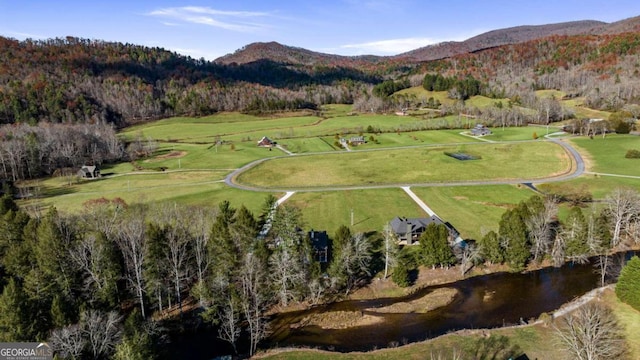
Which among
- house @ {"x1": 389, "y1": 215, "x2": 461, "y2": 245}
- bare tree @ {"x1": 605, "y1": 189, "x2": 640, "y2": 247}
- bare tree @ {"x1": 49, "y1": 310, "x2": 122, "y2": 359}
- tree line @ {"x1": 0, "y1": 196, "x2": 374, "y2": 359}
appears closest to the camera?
bare tree @ {"x1": 49, "y1": 310, "x2": 122, "y2": 359}

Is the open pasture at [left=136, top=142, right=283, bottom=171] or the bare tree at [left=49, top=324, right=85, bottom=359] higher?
the open pasture at [left=136, top=142, right=283, bottom=171]

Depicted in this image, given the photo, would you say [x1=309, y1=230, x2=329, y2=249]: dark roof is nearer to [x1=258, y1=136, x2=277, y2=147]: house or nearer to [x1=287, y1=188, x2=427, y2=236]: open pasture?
[x1=287, y1=188, x2=427, y2=236]: open pasture

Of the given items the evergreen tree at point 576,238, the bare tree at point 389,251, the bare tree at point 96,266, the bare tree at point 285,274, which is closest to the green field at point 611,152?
the evergreen tree at point 576,238

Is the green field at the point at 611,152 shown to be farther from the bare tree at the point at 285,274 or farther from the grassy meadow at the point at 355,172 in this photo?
the bare tree at the point at 285,274

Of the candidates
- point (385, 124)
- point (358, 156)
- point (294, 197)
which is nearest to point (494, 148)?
point (358, 156)

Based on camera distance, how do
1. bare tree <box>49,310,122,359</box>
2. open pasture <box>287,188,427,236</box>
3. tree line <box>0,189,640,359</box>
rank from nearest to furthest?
bare tree <box>49,310,122,359</box>
tree line <box>0,189,640,359</box>
open pasture <box>287,188,427,236</box>

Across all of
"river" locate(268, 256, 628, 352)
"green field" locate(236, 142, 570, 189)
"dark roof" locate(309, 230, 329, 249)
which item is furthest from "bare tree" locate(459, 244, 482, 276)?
"green field" locate(236, 142, 570, 189)

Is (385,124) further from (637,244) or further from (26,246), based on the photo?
(26,246)

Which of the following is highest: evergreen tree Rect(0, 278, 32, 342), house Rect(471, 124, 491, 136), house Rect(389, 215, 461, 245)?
house Rect(471, 124, 491, 136)
